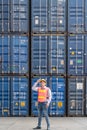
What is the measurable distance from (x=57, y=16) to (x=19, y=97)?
4.05m

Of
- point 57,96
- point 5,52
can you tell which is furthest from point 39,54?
point 57,96

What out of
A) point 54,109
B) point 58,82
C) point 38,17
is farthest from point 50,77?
point 38,17

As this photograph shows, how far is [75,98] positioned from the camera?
55.8ft

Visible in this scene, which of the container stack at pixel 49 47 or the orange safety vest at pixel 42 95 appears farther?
the container stack at pixel 49 47

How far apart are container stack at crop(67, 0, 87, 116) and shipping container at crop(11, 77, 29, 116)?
1.95m

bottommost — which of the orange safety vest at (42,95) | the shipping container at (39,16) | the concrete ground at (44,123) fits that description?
the concrete ground at (44,123)

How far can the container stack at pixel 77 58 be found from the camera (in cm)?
1700

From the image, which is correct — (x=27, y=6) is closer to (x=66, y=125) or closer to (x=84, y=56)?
(x=84, y=56)

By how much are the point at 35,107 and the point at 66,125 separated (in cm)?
269

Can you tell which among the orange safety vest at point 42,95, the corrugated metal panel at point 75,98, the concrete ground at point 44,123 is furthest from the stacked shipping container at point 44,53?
the orange safety vest at point 42,95

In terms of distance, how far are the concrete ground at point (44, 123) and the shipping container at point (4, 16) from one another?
159 inches

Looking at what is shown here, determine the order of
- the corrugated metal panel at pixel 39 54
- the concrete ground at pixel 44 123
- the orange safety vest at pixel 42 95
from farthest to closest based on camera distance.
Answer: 1. the corrugated metal panel at pixel 39 54
2. the concrete ground at pixel 44 123
3. the orange safety vest at pixel 42 95

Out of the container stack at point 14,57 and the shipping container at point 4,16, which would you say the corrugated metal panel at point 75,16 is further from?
the shipping container at point 4,16

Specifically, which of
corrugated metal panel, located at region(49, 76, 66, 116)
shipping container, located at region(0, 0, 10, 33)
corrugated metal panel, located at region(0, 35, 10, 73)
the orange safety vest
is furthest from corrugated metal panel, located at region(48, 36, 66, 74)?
the orange safety vest
